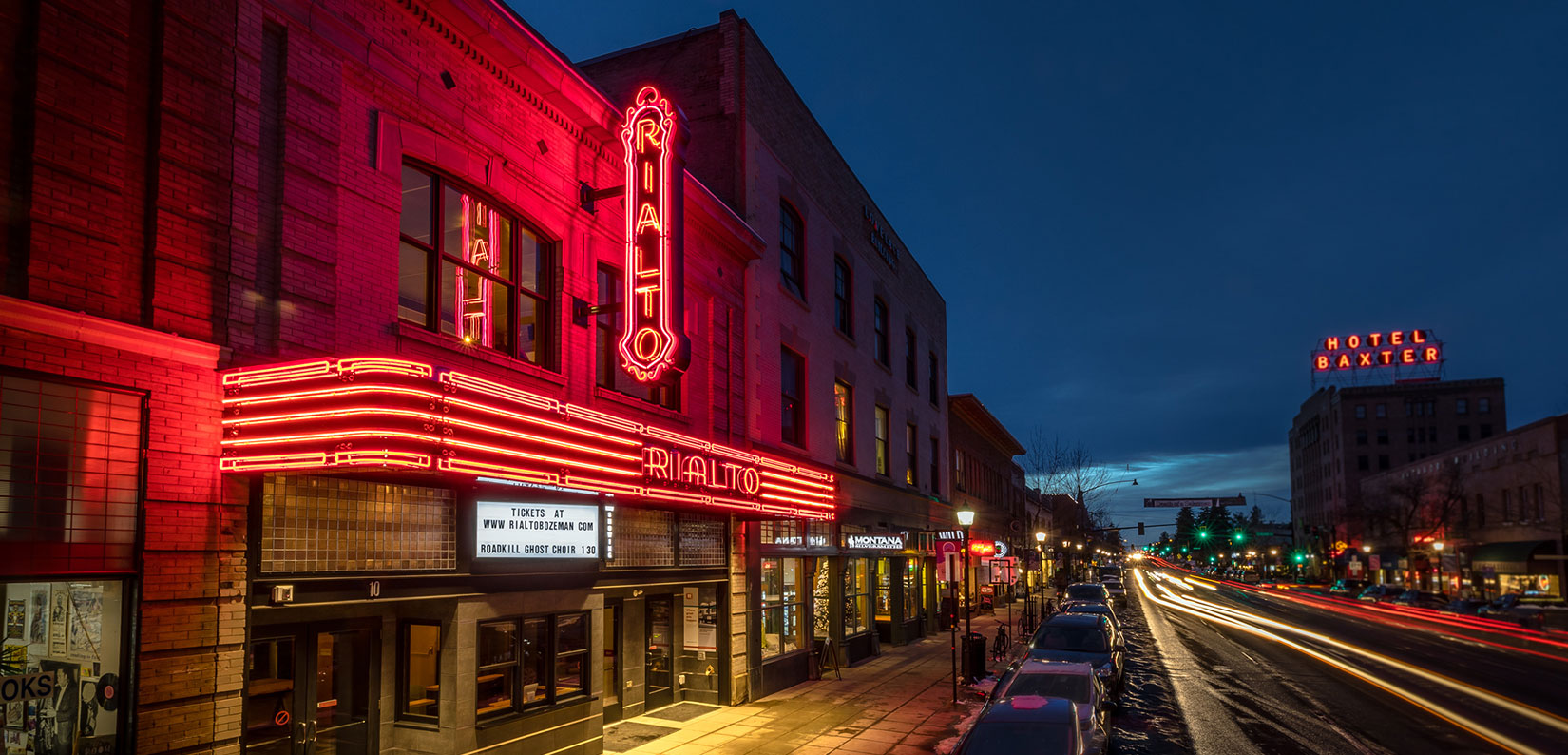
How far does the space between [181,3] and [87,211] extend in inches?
86.4

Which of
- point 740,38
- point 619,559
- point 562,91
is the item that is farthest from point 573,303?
point 740,38

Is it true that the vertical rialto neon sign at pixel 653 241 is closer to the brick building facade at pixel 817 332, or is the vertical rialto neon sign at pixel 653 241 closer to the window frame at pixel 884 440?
the brick building facade at pixel 817 332

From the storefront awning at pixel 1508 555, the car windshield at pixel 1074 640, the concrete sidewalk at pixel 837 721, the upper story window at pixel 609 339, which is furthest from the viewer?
the storefront awning at pixel 1508 555

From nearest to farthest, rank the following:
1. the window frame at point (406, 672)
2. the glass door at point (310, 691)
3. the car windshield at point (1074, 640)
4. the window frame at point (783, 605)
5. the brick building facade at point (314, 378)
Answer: the brick building facade at point (314, 378) < the glass door at point (310, 691) < the window frame at point (406, 672) < the car windshield at point (1074, 640) < the window frame at point (783, 605)

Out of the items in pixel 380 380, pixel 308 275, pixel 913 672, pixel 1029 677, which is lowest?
pixel 913 672

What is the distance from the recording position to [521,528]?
42.1ft

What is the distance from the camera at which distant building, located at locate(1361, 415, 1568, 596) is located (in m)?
53.2

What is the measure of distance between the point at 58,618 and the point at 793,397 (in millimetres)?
17178

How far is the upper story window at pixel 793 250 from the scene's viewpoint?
23844mm

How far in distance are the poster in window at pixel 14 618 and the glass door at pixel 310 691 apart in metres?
1.98

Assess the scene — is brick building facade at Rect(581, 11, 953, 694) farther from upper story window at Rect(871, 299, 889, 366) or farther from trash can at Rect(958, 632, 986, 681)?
trash can at Rect(958, 632, 986, 681)

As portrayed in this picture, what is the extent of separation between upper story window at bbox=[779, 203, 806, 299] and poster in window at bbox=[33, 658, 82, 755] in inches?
681

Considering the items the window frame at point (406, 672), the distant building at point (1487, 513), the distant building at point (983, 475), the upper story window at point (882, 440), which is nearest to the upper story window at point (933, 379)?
the distant building at point (983, 475)

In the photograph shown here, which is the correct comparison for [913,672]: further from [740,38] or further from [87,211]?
[87,211]
